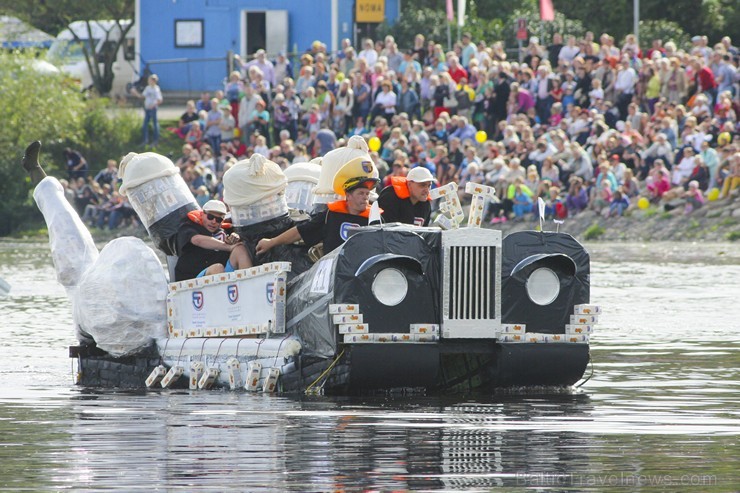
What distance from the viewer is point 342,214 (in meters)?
15.5

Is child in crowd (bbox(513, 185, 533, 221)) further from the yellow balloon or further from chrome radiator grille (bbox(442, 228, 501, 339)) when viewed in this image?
chrome radiator grille (bbox(442, 228, 501, 339))

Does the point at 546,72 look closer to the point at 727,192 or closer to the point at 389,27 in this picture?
the point at 727,192

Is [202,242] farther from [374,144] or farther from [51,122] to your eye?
[51,122]

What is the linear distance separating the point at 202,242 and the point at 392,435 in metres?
4.71

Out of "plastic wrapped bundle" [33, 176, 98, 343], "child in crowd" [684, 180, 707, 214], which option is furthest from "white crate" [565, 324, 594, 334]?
"child in crowd" [684, 180, 707, 214]

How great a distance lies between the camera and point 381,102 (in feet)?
134

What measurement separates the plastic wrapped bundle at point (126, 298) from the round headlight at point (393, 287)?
303 centimetres

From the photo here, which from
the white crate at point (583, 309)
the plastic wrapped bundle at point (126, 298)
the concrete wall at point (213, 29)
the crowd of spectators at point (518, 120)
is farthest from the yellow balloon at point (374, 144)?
the white crate at point (583, 309)

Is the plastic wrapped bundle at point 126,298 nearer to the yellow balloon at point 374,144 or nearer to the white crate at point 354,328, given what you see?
the white crate at point 354,328

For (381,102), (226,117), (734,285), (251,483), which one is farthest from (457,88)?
(251,483)

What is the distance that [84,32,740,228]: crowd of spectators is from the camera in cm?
3628

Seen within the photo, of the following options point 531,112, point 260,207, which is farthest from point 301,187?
point 531,112

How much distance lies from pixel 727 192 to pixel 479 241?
22.2 metres

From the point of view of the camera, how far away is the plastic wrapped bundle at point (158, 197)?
17172mm
